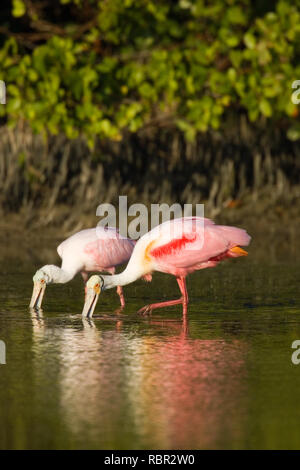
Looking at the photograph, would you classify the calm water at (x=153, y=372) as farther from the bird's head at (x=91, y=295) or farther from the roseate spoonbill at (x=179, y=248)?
the roseate spoonbill at (x=179, y=248)

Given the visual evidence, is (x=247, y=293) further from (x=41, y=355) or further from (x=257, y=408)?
(x=257, y=408)

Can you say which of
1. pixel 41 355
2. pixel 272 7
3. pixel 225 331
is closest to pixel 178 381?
pixel 41 355

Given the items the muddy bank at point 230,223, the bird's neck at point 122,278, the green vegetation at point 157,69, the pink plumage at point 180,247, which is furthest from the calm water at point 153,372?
the green vegetation at point 157,69

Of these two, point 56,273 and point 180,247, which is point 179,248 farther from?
point 56,273

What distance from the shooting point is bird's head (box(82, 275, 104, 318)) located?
1062 centimetres

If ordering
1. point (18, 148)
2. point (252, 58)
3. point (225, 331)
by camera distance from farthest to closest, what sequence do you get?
1. point (18, 148)
2. point (252, 58)
3. point (225, 331)

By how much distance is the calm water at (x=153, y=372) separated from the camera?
6.79m

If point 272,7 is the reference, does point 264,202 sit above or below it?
below

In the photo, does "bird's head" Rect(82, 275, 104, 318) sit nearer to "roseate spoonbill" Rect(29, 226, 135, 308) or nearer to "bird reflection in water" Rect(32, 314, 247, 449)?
"bird reflection in water" Rect(32, 314, 247, 449)

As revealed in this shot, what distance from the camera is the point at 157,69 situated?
16188 mm

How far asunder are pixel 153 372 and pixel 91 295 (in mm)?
2379

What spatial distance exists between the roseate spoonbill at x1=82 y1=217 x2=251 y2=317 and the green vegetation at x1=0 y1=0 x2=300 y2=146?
459cm
